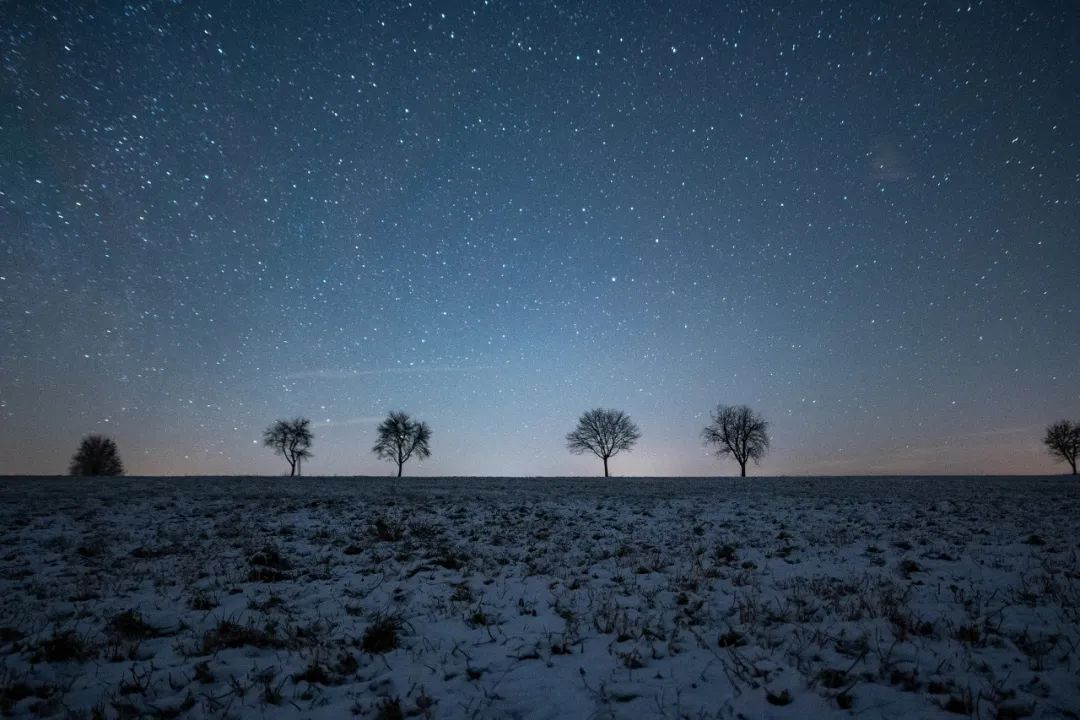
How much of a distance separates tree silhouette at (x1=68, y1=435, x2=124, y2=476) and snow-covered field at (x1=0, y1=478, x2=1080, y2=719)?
7259 cm

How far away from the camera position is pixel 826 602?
639 cm

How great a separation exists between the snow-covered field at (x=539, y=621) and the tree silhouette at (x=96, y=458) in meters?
72.6

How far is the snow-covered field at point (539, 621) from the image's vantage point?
420 cm

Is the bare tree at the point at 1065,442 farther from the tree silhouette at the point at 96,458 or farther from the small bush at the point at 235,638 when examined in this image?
the tree silhouette at the point at 96,458

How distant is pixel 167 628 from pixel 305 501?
11.5m

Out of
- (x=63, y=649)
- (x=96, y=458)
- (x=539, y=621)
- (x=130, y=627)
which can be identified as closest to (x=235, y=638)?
(x=130, y=627)

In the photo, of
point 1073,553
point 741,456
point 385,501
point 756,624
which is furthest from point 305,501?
point 741,456

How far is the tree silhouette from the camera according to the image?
6462 centimetres

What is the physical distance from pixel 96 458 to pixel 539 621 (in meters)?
86.6

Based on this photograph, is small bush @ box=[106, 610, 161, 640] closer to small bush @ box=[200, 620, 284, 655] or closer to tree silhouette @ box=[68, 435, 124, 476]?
small bush @ box=[200, 620, 284, 655]

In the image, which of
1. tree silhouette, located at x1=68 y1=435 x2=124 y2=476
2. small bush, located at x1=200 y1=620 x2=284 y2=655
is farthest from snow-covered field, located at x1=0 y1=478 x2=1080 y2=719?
tree silhouette, located at x1=68 y1=435 x2=124 y2=476

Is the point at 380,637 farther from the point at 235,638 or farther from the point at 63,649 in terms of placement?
the point at 63,649

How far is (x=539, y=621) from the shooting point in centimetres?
617

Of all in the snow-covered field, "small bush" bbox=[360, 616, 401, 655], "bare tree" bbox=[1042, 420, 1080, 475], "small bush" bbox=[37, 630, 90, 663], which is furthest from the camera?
"bare tree" bbox=[1042, 420, 1080, 475]
